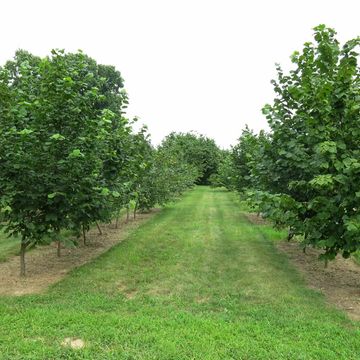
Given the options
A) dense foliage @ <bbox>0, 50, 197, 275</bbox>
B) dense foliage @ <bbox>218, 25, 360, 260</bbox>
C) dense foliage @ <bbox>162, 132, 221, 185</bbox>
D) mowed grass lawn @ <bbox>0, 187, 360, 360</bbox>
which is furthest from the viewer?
dense foliage @ <bbox>162, 132, 221, 185</bbox>

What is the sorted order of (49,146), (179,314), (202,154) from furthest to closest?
(202,154) → (49,146) → (179,314)

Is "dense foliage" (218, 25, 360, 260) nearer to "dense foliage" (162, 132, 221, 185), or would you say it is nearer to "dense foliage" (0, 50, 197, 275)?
"dense foliage" (0, 50, 197, 275)

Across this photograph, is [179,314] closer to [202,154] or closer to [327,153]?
[327,153]

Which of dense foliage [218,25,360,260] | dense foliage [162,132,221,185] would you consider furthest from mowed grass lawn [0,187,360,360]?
dense foliage [162,132,221,185]

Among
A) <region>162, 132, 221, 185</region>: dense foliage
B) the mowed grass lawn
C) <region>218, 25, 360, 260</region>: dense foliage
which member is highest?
<region>162, 132, 221, 185</region>: dense foliage

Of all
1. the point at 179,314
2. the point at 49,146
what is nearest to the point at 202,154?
the point at 49,146

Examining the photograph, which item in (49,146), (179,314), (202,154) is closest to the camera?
(179,314)

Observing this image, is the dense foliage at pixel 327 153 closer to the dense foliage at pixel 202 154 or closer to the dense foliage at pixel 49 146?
the dense foliage at pixel 49 146

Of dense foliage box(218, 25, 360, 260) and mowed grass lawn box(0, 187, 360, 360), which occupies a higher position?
dense foliage box(218, 25, 360, 260)

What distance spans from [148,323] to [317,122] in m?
3.60

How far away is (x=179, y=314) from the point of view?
481 centimetres

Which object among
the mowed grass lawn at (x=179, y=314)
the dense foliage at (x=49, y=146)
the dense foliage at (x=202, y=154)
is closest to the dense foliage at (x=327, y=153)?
the mowed grass lawn at (x=179, y=314)

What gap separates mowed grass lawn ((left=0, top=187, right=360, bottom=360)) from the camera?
3.85m

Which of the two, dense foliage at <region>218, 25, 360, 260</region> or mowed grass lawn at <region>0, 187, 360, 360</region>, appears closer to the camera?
mowed grass lawn at <region>0, 187, 360, 360</region>
